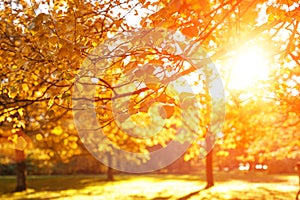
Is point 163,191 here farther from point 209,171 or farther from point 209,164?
point 209,164

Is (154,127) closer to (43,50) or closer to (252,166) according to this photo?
(43,50)

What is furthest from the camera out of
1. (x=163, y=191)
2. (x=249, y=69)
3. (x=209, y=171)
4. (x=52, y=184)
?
(x=52, y=184)

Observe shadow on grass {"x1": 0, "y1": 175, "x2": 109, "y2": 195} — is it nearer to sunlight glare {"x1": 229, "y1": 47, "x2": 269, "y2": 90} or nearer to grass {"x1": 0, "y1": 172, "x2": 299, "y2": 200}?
grass {"x1": 0, "y1": 172, "x2": 299, "y2": 200}

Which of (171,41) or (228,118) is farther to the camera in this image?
(228,118)

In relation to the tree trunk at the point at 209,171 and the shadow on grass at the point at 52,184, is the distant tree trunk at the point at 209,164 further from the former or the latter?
the shadow on grass at the point at 52,184

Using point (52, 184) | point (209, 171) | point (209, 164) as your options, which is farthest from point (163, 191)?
point (52, 184)

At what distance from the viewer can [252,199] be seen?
18.8m

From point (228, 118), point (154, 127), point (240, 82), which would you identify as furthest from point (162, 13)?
point (154, 127)

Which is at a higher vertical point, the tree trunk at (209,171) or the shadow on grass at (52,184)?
the tree trunk at (209,171)

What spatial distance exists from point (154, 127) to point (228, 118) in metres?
7.91

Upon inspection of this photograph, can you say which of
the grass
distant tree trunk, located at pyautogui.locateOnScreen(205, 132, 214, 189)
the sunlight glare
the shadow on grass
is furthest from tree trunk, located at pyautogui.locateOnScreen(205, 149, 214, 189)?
the sunlight glare

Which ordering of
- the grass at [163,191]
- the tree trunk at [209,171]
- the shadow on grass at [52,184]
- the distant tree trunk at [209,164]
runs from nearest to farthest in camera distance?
the grass at [163,191] → the distant tree trunk at [209,164] → the tree trunk at [209,171] → the shadow on grass at [52,184]

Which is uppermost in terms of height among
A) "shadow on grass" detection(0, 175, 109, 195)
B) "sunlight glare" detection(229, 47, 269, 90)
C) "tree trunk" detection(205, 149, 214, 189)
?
"sunlight glare" detection(229, 47, 269, 90)

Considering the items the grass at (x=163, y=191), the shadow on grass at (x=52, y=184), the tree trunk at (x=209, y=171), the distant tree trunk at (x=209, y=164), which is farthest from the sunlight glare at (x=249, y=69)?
the shadow on grass at (x=52, y=184)
